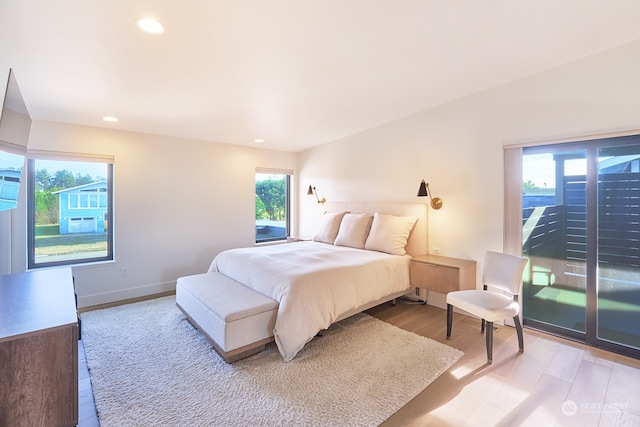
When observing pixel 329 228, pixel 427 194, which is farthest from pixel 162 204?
pixel 427 194

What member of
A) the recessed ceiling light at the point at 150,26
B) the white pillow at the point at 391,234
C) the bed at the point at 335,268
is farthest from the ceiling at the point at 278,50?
the bed at the point at 335,268

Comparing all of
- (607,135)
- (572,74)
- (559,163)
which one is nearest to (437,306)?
(559,163)

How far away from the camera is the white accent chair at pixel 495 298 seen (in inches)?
89.0

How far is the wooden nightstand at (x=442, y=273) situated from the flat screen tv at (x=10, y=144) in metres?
3.56

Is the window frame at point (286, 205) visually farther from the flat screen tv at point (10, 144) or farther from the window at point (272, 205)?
the flat screen tv at point (10, 144)

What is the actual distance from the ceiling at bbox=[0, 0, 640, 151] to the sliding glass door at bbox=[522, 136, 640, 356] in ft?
2.98

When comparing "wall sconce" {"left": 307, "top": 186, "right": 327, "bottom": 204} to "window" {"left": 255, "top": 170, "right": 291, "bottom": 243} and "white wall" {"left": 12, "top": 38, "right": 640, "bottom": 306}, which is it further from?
"window" {"left": 255, "top": 170, "right": 291, "bottom": 243}

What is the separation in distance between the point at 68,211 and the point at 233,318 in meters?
2.86

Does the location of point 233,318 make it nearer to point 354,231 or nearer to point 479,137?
point 354,231

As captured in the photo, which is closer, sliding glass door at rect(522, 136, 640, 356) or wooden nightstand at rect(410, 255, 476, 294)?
sliding glass door at rect(522, 136, 640, 356)

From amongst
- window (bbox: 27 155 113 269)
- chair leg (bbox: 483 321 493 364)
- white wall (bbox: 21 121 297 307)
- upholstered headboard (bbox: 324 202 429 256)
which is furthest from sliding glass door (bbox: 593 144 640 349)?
window (bbox: 27 155 113 269)

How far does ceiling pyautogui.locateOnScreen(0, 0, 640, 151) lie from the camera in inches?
67.9

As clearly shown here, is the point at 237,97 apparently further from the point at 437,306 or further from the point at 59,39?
the point at 437,306

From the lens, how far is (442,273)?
3027 millimetres
